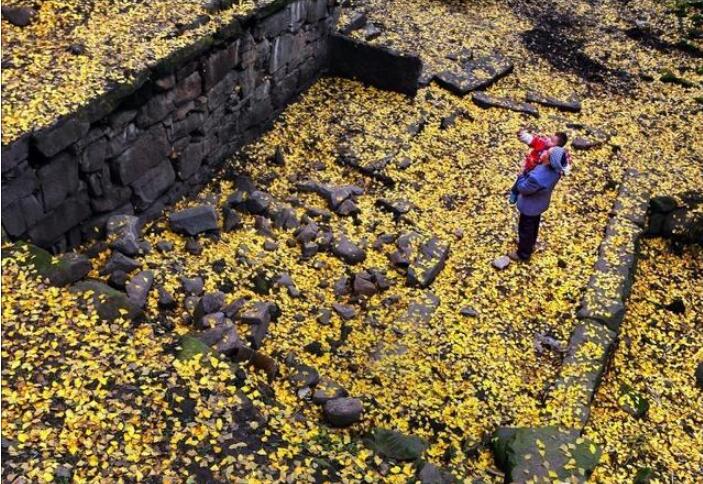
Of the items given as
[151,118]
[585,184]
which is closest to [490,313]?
[585,184]

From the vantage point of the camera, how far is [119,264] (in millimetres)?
7930

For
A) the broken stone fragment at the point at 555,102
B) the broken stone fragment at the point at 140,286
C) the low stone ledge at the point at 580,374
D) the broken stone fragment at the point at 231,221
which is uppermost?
the broken stone fragment at the point at 140,286

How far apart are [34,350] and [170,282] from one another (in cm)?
211

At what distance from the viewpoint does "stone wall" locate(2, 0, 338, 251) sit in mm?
7785

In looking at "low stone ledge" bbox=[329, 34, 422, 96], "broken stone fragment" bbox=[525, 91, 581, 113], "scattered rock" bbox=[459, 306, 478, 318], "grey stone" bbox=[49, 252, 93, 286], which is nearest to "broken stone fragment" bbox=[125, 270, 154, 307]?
"grey stone" bbox=[49, 252, 93, 286]

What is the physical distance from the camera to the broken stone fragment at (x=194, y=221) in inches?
365

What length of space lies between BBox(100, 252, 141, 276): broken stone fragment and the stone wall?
1.00 meters

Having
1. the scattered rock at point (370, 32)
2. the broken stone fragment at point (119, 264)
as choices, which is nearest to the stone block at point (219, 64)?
the broken stone fragment at point (119, 264)

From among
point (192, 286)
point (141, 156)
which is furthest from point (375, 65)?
point (192, 286)

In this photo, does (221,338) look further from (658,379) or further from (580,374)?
(658,379)

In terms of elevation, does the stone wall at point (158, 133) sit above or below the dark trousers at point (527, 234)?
above

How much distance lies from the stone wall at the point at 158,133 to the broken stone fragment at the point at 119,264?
1.00m

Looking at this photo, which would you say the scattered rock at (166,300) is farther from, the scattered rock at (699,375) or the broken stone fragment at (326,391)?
the scattered rock at (699,375)

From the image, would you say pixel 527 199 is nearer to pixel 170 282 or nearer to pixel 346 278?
pixel 346 278
